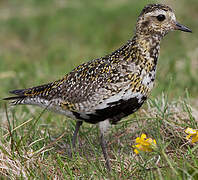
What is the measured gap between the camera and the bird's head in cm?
479

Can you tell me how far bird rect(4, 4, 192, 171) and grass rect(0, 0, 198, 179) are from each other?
1.36ft

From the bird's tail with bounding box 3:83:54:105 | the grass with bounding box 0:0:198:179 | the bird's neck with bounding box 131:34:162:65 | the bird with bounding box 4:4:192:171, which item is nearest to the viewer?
the grass with bounding box 0:0:198:179

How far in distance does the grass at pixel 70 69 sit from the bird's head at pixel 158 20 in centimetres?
111

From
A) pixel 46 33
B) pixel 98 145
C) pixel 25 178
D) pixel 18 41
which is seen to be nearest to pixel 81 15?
pixel 46 33

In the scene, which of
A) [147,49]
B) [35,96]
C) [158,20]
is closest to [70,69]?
[35,96]

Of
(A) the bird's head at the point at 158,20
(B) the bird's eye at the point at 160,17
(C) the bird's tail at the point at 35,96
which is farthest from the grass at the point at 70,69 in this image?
(B) the bird's eye at the point at 160,17

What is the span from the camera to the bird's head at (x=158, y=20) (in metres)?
4.79

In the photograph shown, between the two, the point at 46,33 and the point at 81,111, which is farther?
the point at 46,33

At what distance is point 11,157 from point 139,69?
183cm

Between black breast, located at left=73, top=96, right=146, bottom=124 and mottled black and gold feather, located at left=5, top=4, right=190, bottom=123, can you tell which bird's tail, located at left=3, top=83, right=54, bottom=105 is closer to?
mottled black and gold feather, located at left=5, top=4, right=190, bottom=123

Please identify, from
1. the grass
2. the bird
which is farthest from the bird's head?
the grass

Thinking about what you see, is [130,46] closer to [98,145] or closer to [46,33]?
[98,145]

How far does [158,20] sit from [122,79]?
0.84 m

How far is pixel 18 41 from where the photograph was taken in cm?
1391
